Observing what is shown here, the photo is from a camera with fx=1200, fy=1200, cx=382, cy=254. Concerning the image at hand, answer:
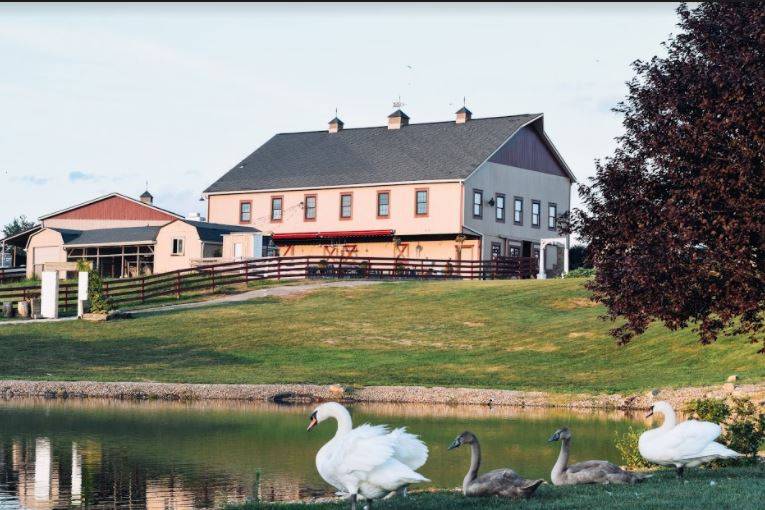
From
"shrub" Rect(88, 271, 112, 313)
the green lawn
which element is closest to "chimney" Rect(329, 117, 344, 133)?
the green lawn

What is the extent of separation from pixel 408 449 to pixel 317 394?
19089 mm

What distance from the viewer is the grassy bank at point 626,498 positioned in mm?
12961

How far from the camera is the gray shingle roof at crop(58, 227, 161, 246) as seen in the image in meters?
70.7

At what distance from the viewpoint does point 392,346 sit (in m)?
43.1

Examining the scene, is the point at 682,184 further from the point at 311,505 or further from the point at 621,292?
the point at 311,505

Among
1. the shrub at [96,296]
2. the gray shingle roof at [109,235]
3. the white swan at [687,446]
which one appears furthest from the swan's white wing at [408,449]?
the gray shingle roof at [109,235]

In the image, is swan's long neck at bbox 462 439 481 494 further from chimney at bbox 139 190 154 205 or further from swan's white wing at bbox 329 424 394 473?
chimney at bbox 139 190 154 205

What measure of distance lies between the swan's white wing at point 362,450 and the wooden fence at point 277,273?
4356 cm

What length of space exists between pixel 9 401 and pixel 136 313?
847 inches

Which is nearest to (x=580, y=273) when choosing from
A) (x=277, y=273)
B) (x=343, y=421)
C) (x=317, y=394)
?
(x=277, y=273)

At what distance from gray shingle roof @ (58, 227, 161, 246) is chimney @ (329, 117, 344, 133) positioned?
46.4 ft

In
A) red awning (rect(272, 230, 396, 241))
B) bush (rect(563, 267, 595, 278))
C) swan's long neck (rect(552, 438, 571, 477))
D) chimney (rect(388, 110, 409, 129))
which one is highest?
chimney (rect(388, 110, 409, 129))

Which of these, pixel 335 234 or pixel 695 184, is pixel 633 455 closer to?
pixel 695 184

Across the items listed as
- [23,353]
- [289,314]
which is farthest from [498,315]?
[23,353]
